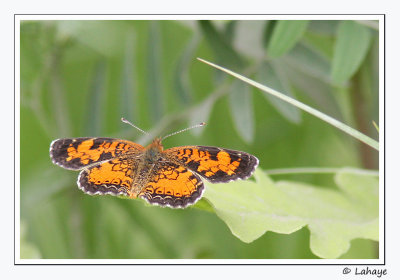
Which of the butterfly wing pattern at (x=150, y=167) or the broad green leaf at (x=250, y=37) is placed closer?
the butterfly wing pattern at (x=150, y=167)

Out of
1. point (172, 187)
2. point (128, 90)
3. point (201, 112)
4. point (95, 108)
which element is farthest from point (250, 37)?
point (172, 187)

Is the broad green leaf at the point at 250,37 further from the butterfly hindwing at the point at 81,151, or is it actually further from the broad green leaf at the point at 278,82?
the butterfly hindwing at the point at 81,151

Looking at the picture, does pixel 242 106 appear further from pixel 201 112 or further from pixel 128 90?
pixel 128 90

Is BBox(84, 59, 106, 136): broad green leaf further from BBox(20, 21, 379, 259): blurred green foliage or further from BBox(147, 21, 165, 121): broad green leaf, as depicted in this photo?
BBox(147, 21, 165, 121): broad green leaf

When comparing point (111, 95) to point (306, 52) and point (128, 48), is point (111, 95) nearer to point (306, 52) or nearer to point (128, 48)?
point (128, 48)

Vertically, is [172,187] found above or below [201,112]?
below

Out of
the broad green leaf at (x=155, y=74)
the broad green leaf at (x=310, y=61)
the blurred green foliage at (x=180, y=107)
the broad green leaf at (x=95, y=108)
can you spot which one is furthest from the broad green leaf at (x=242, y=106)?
the broad green leaf at (x=95, y=108)
